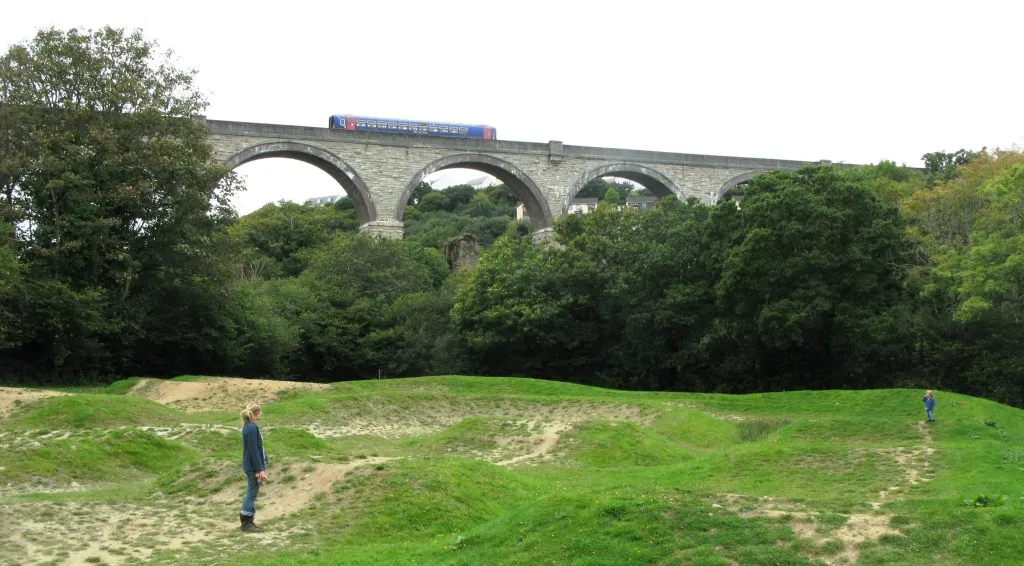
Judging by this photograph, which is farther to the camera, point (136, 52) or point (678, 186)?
point (678, 186)

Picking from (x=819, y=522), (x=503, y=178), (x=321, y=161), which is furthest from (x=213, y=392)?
(x=503, y=178)

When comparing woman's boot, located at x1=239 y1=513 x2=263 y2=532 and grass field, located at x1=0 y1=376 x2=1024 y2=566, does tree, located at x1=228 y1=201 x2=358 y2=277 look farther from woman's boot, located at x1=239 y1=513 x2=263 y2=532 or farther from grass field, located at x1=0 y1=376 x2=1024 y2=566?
woman's boot, located at x1=239 y1=513 x2=263 y2=532

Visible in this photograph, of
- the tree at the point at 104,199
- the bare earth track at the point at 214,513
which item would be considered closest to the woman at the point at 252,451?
the bare earth track at the point at 214,513

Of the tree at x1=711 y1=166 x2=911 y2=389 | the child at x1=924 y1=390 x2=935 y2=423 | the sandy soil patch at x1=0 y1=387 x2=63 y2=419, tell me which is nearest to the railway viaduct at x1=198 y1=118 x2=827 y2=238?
the tree at x1=711 y1=166 x2=911 y2=389

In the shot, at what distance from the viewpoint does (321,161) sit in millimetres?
45500

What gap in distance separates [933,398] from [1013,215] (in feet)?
28.0

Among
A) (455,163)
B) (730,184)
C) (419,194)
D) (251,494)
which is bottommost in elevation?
(251,494)

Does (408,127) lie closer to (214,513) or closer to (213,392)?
(213,392)

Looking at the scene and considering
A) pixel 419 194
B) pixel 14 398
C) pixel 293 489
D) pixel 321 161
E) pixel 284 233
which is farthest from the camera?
pixel 419 194

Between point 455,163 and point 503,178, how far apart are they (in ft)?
10.7

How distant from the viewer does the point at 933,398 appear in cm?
2292

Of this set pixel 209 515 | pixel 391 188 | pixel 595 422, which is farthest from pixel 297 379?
pixel 209 515

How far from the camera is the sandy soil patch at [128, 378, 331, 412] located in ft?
84.3

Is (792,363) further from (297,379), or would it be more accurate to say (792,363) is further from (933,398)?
(297,379)
